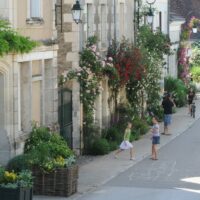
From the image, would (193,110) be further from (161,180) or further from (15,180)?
(15,180)

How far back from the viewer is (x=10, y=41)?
63.2 feet

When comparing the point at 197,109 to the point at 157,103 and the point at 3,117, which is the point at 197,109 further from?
the point at 3,117

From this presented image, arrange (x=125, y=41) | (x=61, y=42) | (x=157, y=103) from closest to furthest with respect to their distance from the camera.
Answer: (x=61, y=42), (x=125, y=41), (x=157, y=103)

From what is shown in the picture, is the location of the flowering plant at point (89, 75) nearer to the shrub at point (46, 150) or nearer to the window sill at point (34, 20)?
the window sill at point (34, 20)

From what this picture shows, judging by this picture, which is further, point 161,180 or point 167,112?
point 167,112

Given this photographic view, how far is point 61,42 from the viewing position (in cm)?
2627

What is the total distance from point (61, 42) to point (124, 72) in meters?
5.60

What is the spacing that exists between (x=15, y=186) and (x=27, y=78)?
5.22 m

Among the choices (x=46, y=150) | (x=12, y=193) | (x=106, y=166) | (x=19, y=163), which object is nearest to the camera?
(x=12, y=193)

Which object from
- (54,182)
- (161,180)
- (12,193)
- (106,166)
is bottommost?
(106,166)

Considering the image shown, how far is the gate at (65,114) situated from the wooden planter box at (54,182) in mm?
6019

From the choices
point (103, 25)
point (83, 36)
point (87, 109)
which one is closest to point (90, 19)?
point (83, 36)

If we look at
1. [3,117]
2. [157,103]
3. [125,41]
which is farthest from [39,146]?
[157,103]

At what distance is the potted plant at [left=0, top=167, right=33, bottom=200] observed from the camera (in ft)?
54.6
